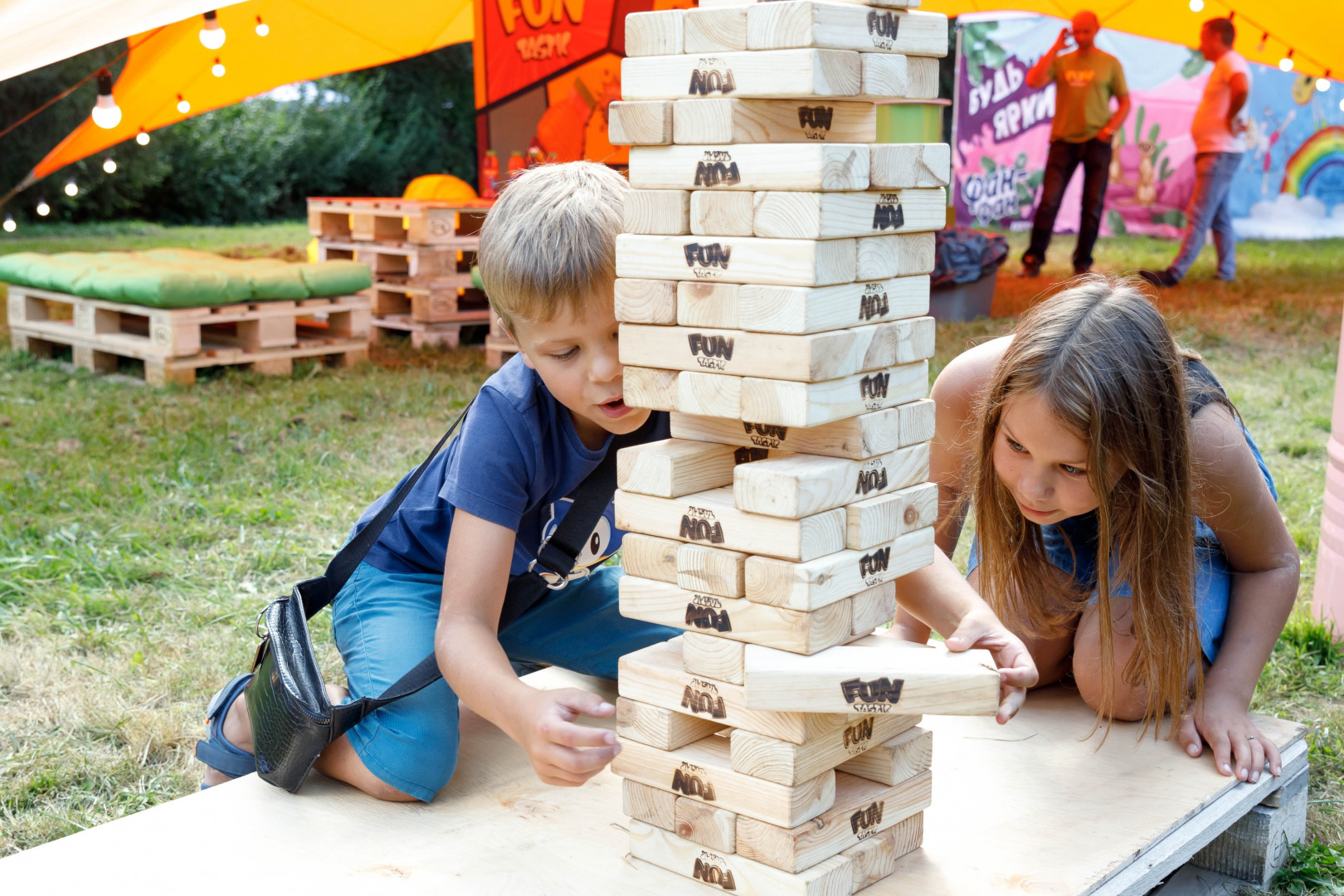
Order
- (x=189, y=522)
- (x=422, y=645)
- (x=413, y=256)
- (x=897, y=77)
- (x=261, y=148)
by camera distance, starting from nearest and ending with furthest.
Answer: (x=897, y=77) → (x=422, y=645) → (x=189, y=522) → (x=413, y=256) → (x=261, y=148)

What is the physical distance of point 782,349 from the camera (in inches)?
53.1

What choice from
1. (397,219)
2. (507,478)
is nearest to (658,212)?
(507,478)

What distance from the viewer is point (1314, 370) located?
5.83m

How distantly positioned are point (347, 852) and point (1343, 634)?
2.31 meters

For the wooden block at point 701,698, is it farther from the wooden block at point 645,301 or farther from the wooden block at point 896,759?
the wooden block at point 645,301

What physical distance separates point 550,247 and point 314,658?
78 centimetres

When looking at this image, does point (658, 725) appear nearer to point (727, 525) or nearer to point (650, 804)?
point (650, 804)

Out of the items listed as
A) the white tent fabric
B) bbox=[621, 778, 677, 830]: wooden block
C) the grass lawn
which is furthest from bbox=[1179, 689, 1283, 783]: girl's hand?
the white tent fabric

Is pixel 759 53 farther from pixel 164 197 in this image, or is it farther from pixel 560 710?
pixel 164 197

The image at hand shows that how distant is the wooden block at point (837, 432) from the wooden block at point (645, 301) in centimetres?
14

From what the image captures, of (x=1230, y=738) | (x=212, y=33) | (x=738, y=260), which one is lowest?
(x=1230, y=738)

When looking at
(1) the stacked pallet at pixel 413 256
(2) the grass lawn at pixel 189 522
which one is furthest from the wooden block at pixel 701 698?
(1) the stacked pallet at pixel 413 256

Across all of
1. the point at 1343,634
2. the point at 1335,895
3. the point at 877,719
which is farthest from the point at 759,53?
the point at 1343,634

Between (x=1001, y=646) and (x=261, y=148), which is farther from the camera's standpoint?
(x=261, y=148)
